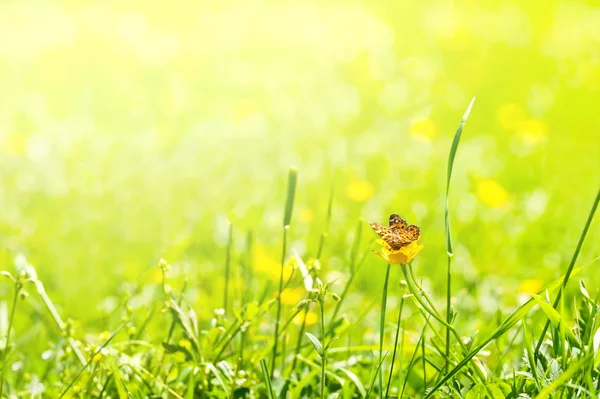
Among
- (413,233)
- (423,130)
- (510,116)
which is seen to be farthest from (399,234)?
(510,116)

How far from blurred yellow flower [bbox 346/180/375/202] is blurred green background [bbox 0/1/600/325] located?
14 mm

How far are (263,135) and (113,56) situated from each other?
1.50m

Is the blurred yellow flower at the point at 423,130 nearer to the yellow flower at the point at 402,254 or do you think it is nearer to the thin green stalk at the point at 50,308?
the thin green stalk at the point at 50,308

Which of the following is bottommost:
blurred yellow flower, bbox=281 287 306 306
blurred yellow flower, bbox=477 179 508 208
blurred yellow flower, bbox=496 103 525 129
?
blurred yellow flower, bbox=281 287 306 306

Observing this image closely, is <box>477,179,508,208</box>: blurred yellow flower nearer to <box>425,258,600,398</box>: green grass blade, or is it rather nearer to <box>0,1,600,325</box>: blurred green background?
<box>0,1,600,325</box>: blurred green background

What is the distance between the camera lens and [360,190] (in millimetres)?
3432

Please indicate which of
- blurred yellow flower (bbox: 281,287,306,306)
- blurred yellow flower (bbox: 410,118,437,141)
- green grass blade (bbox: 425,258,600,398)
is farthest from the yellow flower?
blurred yellow flower (bbox: 410,118,437,141)

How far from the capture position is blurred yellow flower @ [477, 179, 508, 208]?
10.8 ft

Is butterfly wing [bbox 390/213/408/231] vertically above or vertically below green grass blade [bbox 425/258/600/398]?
above

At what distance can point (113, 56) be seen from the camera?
16.6 feet

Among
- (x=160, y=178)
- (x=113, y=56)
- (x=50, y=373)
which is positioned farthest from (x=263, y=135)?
(x=50, y=373)

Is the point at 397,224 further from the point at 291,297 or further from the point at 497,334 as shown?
the point at 291,297

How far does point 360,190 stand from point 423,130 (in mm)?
786

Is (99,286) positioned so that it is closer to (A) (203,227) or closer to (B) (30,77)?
(A) (203,227)
